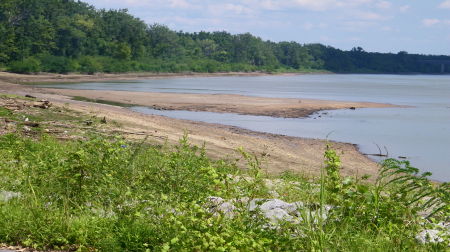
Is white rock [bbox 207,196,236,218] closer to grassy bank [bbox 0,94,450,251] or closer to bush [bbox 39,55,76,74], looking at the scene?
grassy bank [bbox 0,94,450,251]

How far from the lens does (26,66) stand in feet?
254

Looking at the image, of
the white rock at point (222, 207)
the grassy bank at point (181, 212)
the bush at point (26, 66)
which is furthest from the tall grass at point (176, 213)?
the bush at point (26, 66)

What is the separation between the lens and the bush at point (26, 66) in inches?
3009

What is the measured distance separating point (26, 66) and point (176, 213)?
245 ft

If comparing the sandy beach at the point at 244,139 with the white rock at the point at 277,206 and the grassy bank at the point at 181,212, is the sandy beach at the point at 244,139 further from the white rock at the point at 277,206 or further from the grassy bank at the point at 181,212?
the grassy bank at the point at 181,212

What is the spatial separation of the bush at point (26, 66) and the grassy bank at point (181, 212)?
2801 inches

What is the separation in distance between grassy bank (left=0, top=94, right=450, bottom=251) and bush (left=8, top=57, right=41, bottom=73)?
71155mm

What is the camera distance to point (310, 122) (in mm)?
36875

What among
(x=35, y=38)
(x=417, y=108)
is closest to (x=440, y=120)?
(x=417, y=108)

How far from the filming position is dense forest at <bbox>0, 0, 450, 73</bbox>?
83.7 meters

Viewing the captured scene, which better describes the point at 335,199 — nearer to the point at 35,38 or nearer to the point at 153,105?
the point at 153,105

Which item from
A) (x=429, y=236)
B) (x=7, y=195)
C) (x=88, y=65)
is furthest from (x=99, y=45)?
(x=429, y=236)

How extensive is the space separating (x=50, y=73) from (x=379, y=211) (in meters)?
79.0

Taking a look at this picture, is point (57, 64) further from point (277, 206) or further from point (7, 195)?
point (277, 206)
